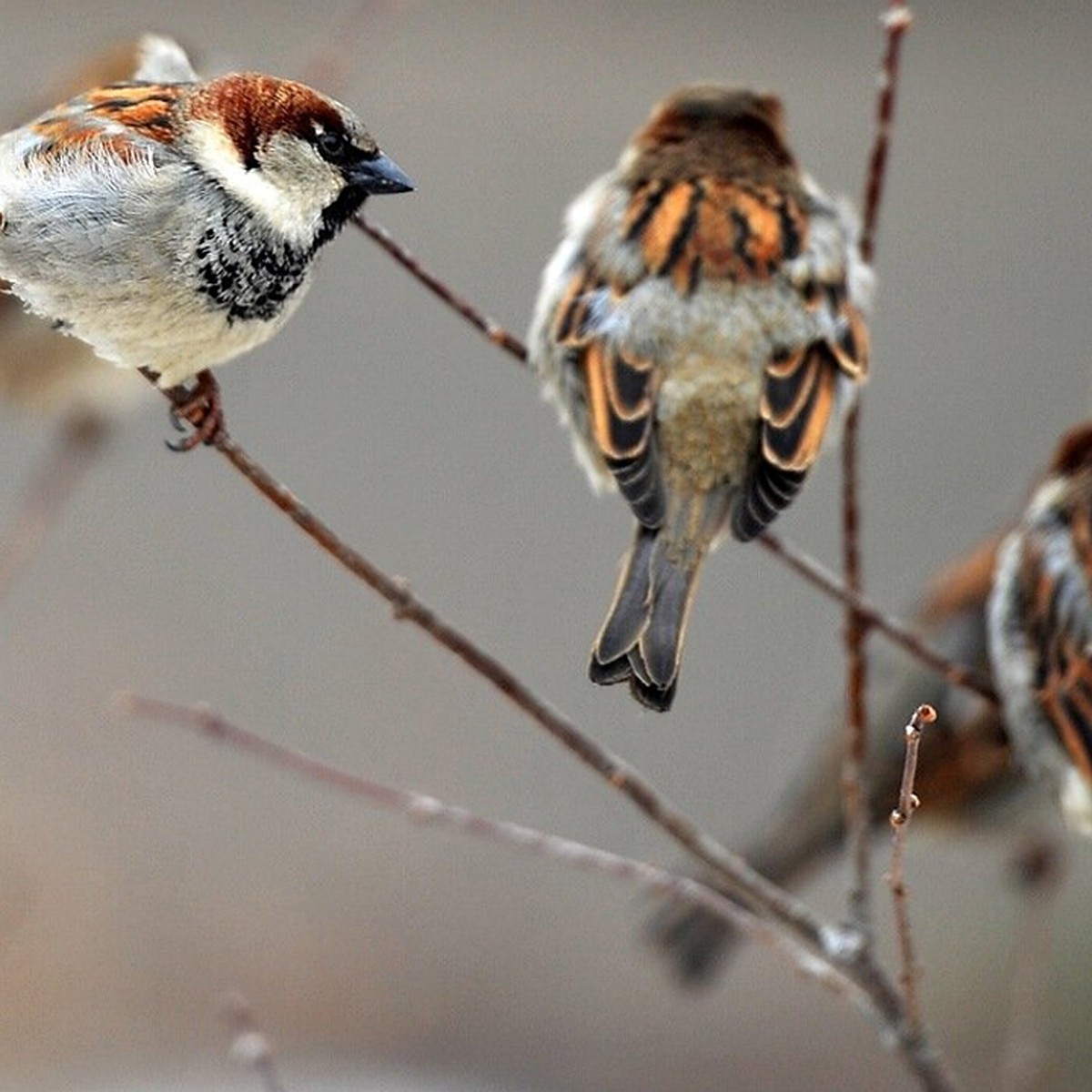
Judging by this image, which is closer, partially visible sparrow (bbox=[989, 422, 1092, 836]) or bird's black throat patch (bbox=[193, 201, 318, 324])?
bird's black throat patch (bbox=[193, 201, 318, 324])

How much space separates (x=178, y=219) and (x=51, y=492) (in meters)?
1.00

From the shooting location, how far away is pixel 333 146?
5.59 ft

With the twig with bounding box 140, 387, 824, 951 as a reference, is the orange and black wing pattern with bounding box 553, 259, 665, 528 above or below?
above

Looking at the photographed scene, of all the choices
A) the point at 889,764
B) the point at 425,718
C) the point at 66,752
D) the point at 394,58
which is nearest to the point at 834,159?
the point at 394,58

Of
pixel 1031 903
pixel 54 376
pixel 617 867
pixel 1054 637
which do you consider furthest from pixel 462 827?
pixel 54 376

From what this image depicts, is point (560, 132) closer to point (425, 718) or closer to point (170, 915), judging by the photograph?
point (425, 718)

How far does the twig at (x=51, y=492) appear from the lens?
8.12 feet

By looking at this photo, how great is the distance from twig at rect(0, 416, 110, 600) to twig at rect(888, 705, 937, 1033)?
3.51 ft

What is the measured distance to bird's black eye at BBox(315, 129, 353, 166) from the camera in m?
1.70

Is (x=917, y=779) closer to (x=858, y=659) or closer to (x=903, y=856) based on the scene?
(x=858, y=659)

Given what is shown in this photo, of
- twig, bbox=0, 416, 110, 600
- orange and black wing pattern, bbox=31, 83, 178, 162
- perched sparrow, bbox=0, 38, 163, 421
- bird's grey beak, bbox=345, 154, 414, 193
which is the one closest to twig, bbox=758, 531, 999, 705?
bird's grey beak, bbox=345, 154, 414, 193

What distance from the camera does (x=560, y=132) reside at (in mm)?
5527

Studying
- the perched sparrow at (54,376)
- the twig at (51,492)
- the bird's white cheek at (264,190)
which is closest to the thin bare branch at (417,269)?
the bird's white cheek at (264,190)

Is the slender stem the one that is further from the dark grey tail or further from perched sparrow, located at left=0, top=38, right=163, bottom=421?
perched sparrow, located at left=0, top=38, right=163, bottom=421
